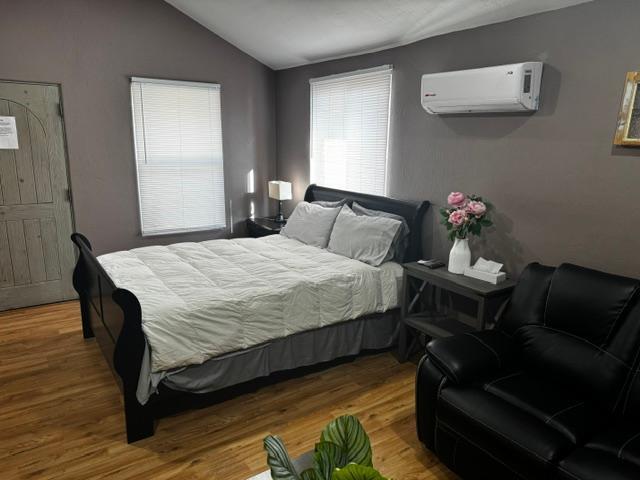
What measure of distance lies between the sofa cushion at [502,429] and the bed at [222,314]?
1132 mm

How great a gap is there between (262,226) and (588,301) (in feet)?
11.3

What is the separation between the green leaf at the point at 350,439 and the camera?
1.22 meters

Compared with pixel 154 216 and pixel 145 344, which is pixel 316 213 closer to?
pixel 154 216

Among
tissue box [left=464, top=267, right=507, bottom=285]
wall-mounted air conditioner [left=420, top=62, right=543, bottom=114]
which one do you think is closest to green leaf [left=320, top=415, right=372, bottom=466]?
tissue box [left=464, top=267, right=507, bottom=285]

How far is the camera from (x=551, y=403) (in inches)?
80.3

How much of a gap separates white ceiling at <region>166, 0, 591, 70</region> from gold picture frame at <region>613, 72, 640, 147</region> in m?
0.57

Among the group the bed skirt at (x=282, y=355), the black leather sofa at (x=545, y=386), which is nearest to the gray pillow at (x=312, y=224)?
the bed skirt at (x=282, y=355)

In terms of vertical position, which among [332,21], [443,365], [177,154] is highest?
[332,21]

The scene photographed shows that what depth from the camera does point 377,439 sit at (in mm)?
2551

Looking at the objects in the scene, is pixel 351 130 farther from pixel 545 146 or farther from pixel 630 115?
pixel 630 115

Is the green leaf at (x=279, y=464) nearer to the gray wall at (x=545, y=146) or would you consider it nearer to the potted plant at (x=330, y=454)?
the potted plant at (x=330, y=454)

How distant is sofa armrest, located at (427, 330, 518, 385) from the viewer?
88.3 inches

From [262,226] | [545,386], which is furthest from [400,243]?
[262,226]

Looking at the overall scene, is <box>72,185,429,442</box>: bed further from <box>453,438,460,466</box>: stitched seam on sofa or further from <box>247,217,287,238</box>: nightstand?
<box>453,438,460,466</box>: stitched seam on sofa
